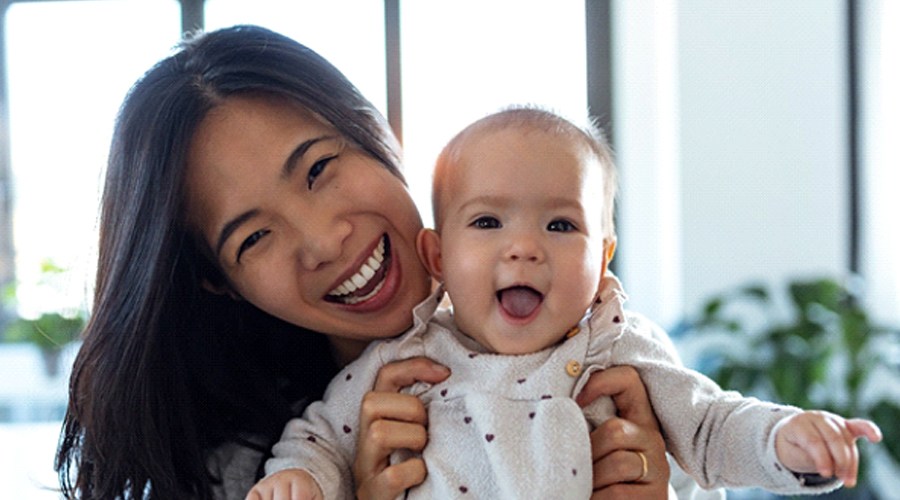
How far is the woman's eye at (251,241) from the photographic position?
128 centimetres

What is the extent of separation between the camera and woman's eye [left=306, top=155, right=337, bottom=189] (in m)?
1.27

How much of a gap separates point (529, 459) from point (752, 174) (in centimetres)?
298

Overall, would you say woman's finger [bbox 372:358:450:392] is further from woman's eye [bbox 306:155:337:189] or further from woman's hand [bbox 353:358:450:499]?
woman's eye [bbox 306:155:337:189]

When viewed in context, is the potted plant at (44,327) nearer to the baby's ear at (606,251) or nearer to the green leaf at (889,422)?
the green leaf at (889,422)

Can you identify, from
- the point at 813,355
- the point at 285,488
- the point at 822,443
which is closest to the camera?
the point at 822,443

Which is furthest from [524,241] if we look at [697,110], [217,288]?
[697,110]

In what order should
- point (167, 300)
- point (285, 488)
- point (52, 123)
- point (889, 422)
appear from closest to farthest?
point (285, 488) < point (167, 300) < point (889, 422) < point (52, 123)

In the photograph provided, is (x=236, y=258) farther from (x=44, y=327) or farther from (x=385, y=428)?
(x=44, y=327)

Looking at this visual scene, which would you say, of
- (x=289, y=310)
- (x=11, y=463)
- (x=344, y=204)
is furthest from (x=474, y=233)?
(x=11, y=463)

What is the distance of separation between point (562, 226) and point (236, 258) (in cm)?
43

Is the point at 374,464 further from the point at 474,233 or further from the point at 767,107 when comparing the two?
the point at 767,107

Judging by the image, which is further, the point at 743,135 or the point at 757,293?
the point at 743,135

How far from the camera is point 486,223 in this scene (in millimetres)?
1186

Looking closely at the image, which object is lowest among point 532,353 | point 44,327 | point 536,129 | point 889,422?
point 889,422
